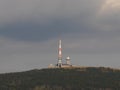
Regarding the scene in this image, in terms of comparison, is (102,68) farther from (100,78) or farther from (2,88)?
(2,88)

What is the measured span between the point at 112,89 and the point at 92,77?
13108 mm

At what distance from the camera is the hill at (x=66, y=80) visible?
70250 millimetres

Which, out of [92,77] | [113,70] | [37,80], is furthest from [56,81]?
[113,70]

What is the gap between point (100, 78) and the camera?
80188mm

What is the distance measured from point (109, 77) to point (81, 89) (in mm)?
15421

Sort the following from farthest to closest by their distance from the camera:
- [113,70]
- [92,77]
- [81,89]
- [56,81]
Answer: [113,70]
[92,77]
[56,81]
[81,89]

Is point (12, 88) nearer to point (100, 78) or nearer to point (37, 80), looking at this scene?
point (37, 80)

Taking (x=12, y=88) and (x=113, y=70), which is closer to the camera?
(x=12, y=88)

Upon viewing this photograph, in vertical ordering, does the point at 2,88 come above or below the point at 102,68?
below

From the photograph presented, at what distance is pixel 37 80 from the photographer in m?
77.9

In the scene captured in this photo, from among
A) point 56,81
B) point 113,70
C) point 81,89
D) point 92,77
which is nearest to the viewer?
point 81,89

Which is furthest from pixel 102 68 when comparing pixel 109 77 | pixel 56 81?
pixel 56 81

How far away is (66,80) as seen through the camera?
7706 cm

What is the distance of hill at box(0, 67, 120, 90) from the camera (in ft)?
230
